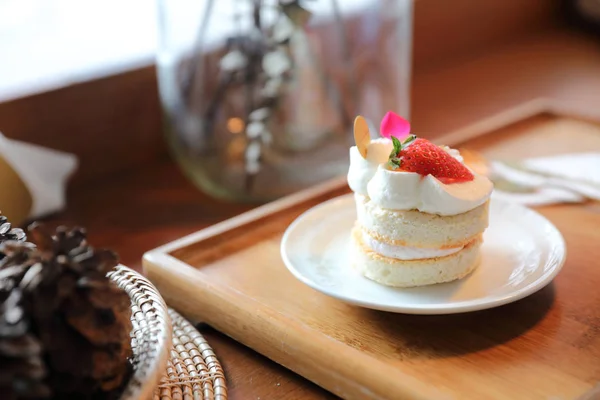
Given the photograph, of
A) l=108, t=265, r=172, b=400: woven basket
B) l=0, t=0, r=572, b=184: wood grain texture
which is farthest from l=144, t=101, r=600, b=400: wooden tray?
l=0, t=0, r=572, b=184: wood grain texture

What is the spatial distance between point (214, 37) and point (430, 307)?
1.73ft

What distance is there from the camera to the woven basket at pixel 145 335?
0.55m

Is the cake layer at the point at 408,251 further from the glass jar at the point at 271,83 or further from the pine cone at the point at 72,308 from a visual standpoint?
the glass jar at the point at 271,83

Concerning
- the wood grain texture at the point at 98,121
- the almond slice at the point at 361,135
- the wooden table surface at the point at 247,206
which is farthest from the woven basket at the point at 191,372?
the wood grain texture at the point at 98,121

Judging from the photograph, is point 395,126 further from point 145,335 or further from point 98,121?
point 98,121

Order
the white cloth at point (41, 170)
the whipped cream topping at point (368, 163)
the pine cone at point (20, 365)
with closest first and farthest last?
the pine cone at point (20, 365) → the whipped cream topping at point (368, 163) → the white cloth at point (41, 170)

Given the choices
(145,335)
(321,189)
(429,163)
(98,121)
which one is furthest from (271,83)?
(145,335)

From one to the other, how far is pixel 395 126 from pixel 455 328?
0.20 metres

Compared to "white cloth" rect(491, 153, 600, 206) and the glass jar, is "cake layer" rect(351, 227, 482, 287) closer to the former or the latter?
"white cloth" rect(491, 153, 600, 206)

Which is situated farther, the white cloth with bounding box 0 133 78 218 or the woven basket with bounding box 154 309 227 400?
the white cloth with bounding box 0 133 78 218

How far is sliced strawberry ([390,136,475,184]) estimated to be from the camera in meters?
0.71

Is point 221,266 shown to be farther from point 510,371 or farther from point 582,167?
point 582,167

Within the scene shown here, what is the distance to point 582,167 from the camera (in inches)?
41.5

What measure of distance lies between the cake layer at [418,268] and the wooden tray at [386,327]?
0.03 m
